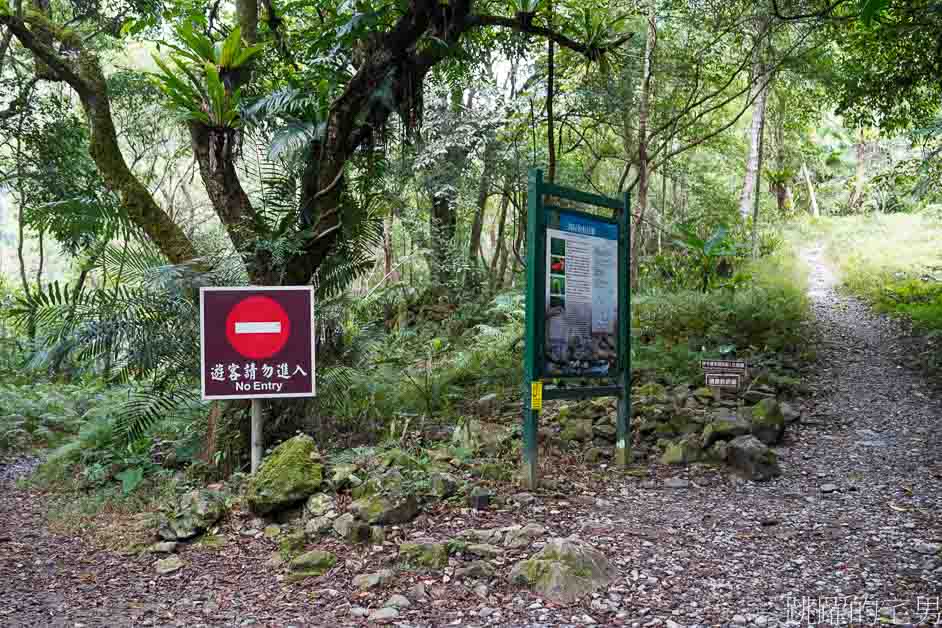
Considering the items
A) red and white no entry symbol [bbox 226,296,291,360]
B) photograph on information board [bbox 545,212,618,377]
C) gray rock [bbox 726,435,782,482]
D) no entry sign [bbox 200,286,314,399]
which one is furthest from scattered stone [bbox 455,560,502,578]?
gray rock [bbox 726,435,782,482]

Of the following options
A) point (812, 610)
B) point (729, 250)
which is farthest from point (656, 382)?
point (729, 250)

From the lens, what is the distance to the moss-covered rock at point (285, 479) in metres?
4.79

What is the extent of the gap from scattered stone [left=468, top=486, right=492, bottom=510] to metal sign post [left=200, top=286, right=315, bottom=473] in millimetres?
1557

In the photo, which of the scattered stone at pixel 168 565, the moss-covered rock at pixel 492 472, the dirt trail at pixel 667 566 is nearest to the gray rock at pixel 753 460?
the dirt trail at pixel 667 566

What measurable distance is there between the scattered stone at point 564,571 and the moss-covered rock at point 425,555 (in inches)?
17.2

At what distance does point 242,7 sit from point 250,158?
6.82 feet

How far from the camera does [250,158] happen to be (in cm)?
677

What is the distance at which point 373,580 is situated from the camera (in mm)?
3762

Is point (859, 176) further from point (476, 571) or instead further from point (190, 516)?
point (190, 516)

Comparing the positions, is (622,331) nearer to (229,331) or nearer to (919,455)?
(919,455)

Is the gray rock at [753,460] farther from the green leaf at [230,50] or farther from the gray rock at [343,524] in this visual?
the green leaf at [230,50]

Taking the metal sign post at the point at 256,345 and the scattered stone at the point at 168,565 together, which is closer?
the scattered stone at the point at 168,565

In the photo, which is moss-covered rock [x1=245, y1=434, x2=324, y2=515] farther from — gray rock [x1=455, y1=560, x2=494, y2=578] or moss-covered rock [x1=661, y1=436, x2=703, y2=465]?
moss-covered rock [x1=661, y1=436, x2=703, y2=465]

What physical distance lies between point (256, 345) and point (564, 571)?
2.99 meters
